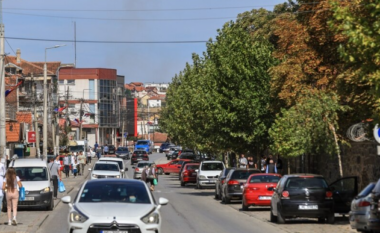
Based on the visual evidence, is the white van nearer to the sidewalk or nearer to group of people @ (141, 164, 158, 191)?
the sidewalk

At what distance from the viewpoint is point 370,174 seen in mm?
32156

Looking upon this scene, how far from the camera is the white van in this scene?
28.1 m

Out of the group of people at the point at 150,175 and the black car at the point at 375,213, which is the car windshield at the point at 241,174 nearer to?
the group of people at the point at 150,175

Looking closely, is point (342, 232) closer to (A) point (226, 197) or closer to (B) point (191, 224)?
(B) point (191, 224)

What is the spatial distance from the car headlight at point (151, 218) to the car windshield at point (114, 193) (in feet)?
2.17

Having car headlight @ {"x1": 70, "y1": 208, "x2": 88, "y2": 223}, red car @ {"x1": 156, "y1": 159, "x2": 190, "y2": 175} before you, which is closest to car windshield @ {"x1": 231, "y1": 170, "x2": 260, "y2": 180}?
car headlight @ {"x1": 70, "y1": 208, "x2": 88, "y2": 223}

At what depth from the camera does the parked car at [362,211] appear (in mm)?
17062

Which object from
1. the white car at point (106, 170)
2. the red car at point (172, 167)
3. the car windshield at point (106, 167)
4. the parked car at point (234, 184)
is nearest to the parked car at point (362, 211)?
the parked car at point (234, 184)

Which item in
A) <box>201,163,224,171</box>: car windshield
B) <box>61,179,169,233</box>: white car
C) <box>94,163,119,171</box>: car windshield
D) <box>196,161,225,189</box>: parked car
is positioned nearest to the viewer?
<box>61,179,169,233</box>: white car

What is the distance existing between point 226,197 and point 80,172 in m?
35.3

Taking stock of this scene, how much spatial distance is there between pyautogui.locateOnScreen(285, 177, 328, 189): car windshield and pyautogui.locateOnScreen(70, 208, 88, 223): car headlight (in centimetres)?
1057

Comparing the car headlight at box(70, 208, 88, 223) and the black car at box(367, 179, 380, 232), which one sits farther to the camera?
the black car at box(367, 179, 380, 232)

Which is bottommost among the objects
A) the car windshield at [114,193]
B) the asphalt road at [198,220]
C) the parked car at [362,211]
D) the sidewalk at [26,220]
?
the asphalt road at [198,220]

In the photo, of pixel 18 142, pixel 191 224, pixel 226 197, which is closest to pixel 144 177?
pixel 226 197
